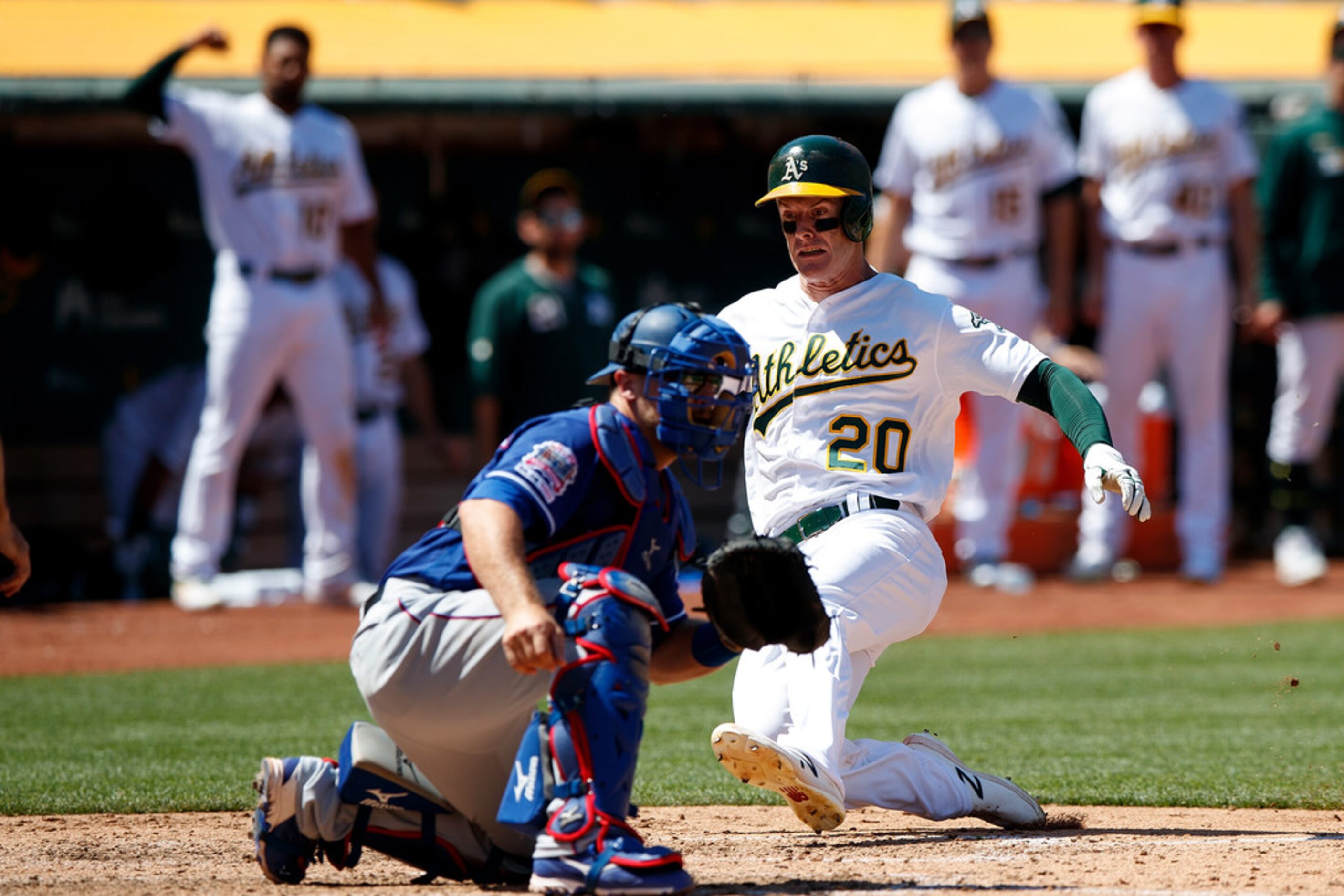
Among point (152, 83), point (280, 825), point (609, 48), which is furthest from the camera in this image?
point (609, 48)

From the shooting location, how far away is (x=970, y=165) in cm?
862

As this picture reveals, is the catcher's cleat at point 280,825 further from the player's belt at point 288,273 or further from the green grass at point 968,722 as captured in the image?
the player's belt at point 288,273

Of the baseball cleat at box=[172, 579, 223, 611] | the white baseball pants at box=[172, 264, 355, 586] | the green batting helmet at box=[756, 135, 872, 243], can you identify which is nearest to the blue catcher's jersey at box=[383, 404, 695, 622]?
the green batting helmet at box=[756, 135, 872, 243]

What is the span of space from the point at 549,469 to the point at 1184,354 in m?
6.16

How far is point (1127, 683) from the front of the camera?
660cm

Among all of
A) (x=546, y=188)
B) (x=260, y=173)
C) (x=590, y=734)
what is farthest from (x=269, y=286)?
(x=590, y=734)

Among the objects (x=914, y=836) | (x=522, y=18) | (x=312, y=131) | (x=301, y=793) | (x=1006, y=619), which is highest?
(x=522, y=18)

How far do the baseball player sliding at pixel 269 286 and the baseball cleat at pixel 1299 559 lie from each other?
4.77 m

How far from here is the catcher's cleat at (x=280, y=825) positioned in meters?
3.56

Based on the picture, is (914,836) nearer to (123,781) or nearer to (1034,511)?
(123,781)

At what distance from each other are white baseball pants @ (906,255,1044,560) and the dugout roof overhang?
76.9 inches

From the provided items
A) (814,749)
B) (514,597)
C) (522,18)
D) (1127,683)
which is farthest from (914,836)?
(522,18)

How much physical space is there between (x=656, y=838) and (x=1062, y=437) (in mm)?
6495

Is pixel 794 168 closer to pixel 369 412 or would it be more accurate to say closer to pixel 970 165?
pixel 970 165
